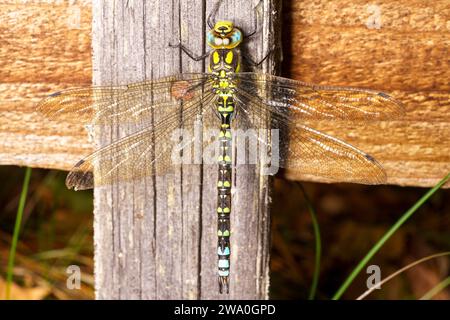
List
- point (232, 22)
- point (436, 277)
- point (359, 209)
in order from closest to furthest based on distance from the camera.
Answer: point (232, 22) < point (436, 277) < point (359, 209)

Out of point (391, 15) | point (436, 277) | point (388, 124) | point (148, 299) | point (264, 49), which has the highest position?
point (391, 15)

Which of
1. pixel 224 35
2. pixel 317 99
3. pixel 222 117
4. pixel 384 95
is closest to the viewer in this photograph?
pixel 224 35

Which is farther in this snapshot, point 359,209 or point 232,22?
point 359,209

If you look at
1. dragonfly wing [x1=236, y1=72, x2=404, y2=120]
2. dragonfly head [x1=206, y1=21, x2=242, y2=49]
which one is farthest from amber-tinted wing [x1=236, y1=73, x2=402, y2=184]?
dragonfly head [x1=206, y1=21, x2=242, y2=49]

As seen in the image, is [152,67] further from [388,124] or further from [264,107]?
[388,124]

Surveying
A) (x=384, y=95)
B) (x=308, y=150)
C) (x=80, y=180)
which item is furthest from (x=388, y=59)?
(x=80, y=180)

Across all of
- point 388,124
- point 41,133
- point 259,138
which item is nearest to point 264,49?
point 259,138

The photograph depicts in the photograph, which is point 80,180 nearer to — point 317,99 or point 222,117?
point 222,117
